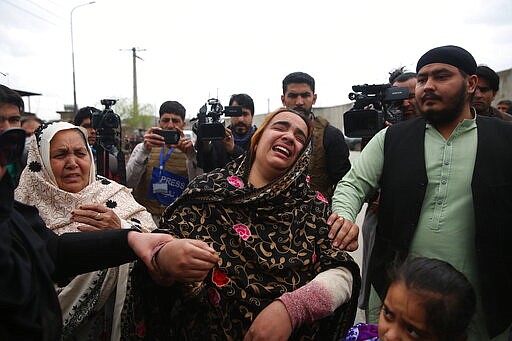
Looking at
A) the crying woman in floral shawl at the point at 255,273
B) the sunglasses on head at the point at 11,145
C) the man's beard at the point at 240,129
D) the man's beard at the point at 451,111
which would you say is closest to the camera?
the sunglasses on head at the point at 11,145

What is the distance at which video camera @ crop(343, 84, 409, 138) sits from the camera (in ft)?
7.98

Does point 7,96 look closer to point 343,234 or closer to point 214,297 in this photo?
point 214,297

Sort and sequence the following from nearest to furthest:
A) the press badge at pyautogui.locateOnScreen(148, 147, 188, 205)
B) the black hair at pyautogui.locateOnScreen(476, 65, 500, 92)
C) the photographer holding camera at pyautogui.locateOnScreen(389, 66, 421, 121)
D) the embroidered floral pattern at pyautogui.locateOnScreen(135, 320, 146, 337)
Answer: the embroidered floral pattern at pyautogui.locateOnScreen(135, 320, 146, 337)
the photographer holding camera at pyautogui.locateOnScreen(389, 66, 421, 121)
the black hair at pyautogui.locateOnScreen(476, 65, 500, 92)
the press badge at pyautogui.locateOnScreen(148, 147, 188, 205)

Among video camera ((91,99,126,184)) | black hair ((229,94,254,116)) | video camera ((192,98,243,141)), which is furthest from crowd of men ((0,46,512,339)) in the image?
black hair ((229,94,254,116))

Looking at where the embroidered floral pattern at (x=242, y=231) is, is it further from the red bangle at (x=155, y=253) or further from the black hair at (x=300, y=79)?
the black hair at (x=300, y=79)

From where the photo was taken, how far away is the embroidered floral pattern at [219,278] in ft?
4.87

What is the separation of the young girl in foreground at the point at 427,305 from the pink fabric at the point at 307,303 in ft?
0.66

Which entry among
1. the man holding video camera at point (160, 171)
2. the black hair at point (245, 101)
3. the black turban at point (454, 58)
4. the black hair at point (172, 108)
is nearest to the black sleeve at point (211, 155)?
the man holding video camera at point (160, 171)

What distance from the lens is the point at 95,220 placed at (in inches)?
68.2

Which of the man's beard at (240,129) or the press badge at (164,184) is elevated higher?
the man's beard at (240,129)

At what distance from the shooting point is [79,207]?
1.78 meters

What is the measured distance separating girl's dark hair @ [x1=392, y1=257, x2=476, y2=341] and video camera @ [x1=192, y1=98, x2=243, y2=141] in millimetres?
1884

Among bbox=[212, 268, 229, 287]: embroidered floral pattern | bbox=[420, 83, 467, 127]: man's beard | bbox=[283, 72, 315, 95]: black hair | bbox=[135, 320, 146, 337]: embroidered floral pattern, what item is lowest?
bbox=[135, 320, 146, 337]: embroidered floral pattern

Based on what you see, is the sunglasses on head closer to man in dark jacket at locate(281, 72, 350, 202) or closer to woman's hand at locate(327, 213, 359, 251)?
woman's hand at locate(327, 213, 359, 251)
